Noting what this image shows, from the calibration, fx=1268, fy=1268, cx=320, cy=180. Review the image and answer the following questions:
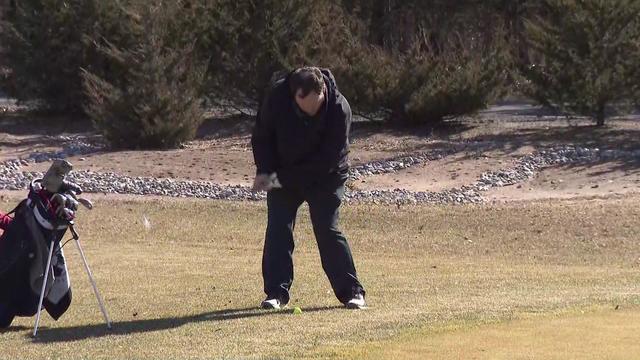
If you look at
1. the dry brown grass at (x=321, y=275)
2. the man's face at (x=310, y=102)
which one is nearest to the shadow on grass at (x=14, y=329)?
the dry brown grass at (x=321, y=275)

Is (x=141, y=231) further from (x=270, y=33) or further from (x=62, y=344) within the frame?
(x=270, y=33)

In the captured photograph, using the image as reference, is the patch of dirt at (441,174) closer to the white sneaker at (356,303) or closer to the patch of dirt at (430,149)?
the patch of dirt at (430,149)

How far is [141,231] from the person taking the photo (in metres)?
18.8

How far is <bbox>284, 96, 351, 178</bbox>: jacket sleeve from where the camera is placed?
9.21 meters

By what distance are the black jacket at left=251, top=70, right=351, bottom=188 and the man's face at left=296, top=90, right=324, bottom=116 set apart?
2.6 inches

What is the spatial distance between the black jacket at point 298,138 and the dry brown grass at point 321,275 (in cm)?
105

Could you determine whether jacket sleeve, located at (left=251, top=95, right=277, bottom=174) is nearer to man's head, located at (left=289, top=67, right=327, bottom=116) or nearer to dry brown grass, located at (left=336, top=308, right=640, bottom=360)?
man's head, located at (left=289, top=67, right=327, bottom=116)

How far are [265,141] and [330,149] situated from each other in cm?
48

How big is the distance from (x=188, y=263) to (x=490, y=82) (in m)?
14.5

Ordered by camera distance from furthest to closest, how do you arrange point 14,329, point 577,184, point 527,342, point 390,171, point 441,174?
1. point 390,171
2. point 441,174
3. point 577,184
4. point 14,329
5. point 527,342

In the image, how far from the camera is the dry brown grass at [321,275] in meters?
8.31

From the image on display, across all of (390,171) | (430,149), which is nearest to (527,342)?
(390,171)

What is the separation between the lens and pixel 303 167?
→ 30.4ft

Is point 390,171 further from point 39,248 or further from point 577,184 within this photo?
point 39,248
